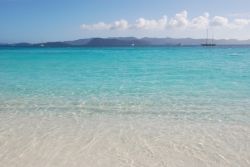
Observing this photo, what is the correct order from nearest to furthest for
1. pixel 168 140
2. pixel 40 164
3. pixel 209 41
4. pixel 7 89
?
pixel 40 164 → pixel 168 140 → pixel 7 89 → pixel 209 41

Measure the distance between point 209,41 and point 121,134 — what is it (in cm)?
16497

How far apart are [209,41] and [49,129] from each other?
165 metres

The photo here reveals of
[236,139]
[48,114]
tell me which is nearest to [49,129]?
[48,114]

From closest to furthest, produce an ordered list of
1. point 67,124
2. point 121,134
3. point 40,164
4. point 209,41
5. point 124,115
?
point 40,164 → point 121,134 → point 67,124 → point 124,115 → point 209,41

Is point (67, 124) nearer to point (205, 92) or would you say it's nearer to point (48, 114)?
point (48, 114)

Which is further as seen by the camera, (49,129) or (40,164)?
(49,129)

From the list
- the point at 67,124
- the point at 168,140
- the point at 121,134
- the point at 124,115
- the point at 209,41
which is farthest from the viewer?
the point at 209,41

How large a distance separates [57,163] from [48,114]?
10.3 feet

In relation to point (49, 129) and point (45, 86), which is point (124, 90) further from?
point (49, 129)

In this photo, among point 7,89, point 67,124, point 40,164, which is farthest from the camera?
point 7,89

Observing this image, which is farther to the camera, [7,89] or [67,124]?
[7,89]

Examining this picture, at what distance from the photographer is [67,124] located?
6.67 meters

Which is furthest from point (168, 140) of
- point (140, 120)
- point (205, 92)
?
point (205, 92)

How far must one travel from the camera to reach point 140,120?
22.8 ft
